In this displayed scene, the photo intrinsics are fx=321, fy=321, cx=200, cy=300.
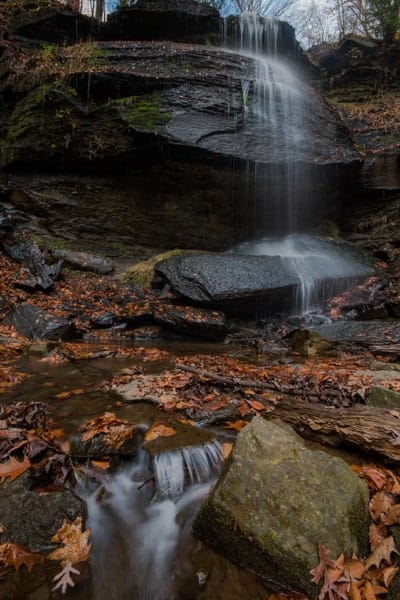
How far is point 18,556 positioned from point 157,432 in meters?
1.34

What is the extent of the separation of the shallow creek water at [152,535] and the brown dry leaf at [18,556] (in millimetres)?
191

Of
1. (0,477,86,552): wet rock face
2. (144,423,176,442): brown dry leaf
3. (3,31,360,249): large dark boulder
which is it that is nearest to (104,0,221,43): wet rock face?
(3,31,360,249): large dark boulder

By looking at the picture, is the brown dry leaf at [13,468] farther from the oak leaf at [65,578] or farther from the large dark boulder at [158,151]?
the large dark boulder at [158,151]

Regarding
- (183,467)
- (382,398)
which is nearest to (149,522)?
(183,467)

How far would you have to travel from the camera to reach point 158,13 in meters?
12.6

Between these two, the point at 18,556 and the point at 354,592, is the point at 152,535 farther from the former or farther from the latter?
the point at 354,592

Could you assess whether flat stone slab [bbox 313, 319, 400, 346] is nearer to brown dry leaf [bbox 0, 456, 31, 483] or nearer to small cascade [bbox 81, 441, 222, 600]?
small cascade [bbox 81, 441, 222, 600]

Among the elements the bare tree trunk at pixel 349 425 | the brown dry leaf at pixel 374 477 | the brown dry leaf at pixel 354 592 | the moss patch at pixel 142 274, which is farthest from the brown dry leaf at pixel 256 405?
the moss patch at pixel 142 274

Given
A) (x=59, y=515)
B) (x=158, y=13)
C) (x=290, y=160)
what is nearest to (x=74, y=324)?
(x=59, y=515)

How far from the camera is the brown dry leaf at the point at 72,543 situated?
5.63ft

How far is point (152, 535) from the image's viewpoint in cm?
200

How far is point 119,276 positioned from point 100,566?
8.74 meters

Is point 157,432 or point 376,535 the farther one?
point 157,432

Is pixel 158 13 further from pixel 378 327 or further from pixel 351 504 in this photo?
pixel 351 504
